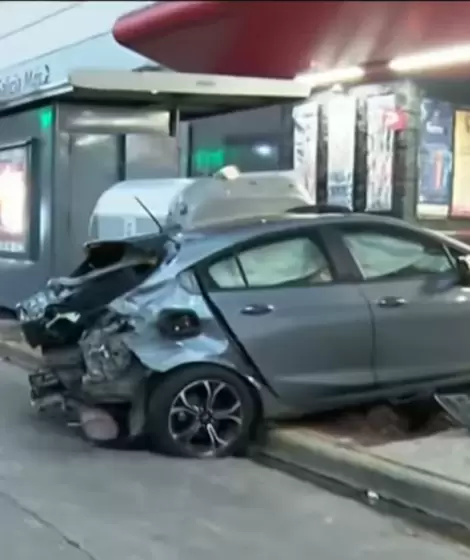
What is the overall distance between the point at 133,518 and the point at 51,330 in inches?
91.8

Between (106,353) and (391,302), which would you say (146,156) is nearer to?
(391,302)

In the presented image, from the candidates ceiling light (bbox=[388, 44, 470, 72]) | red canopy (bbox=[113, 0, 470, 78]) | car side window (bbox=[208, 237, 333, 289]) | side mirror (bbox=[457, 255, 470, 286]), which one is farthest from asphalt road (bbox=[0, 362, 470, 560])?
red canopy (bbox=[113, 0, 470, 78])

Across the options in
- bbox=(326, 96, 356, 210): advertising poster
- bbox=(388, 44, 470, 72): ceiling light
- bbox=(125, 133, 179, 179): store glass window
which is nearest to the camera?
bbox=(388, 44, 470, 72): ceiling light

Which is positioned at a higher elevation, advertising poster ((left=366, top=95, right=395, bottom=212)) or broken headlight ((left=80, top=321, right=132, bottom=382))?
advertising poster ((left=366, top=95, right=395, bottom=212))

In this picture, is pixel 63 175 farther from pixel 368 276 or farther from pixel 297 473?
pixel 297 473

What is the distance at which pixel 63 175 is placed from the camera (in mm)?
13352

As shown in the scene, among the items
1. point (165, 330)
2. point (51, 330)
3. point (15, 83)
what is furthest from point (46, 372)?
point (15, 83)

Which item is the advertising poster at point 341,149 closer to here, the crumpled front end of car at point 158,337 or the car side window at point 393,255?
the car side window at point 393,255

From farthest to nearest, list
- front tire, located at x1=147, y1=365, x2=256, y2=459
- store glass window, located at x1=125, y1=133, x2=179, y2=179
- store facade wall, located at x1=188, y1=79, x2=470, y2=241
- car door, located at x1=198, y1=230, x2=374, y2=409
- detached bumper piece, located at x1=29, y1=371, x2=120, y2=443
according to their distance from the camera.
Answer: store glass window, located at x1=125, y1=133, x2=179, y2=179, store facade wall, located at x1=188, y1=79, x2=470, y2=241, detached bumper piece, located at x1=29, y1=371, x2=120, y2=443, car door, located at x1=198, y1=230, x2=374, y2=409, front tire, located at x1=147, y1=365, x2=256, y2=459

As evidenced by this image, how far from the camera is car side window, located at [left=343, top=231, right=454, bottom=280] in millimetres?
8227

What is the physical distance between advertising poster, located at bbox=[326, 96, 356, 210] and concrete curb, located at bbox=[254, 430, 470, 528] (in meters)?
5.06

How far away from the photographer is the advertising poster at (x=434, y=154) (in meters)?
11.7

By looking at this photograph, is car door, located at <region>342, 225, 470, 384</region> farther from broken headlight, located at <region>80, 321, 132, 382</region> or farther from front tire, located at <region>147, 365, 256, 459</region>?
broken headlight, located at <region>80, 321, 132, 382</region>

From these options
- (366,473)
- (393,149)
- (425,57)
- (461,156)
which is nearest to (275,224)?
(366,473)
